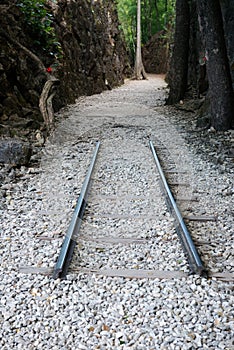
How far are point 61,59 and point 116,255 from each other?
35.2 ft

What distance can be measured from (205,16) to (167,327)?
24.7 feet

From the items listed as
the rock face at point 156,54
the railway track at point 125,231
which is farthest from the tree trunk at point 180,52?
the rock face at point 156,54

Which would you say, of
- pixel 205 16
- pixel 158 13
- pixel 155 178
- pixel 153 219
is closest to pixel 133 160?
pixel 155 178

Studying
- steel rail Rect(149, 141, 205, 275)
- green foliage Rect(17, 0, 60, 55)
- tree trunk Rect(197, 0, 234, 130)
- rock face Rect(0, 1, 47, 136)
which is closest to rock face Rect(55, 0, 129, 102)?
green foliage Rect(17, 0, 60, 55)

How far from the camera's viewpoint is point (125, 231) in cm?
437

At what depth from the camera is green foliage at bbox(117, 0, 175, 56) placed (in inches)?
1358

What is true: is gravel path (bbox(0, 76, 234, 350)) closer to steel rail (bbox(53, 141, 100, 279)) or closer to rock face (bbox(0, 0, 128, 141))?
steel rail (bbox(53, 141, 100, 279))

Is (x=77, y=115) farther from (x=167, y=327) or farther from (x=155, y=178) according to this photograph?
(x=167, y=327)

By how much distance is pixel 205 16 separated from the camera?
8.54m

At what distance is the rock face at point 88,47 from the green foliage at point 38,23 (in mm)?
1626

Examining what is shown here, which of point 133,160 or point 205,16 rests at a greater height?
point 205,16

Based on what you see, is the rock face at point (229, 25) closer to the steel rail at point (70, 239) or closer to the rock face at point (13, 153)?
the rock face at point (13, 153)

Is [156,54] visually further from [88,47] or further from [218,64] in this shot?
[218,64]

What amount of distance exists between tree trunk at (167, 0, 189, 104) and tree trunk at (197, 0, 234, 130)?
3.82 m
